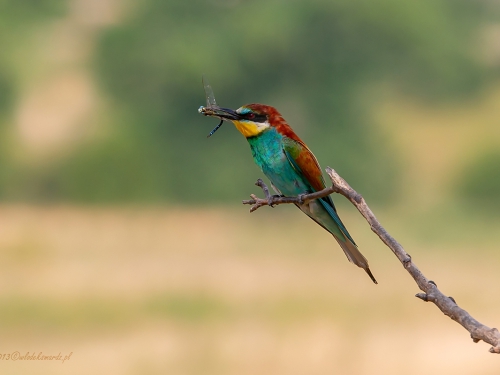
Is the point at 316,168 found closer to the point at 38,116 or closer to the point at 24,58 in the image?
the point at 38,116

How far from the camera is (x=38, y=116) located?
714 centimetres

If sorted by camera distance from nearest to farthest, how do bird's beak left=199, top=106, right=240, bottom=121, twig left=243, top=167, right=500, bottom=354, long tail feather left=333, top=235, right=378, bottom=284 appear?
1. twig left=243, top=167, right=500, bottom=354
2. long tail feather left=333, top=235, right=378, bottom=284
3. bird's beak left=199, top=106, right=240, bottom=121

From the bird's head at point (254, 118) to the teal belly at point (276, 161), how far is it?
2 cm

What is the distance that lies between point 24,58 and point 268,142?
622 centimetres

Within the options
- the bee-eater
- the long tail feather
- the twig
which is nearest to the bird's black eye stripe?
the bee-eater

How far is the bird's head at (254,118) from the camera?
1.98 metres

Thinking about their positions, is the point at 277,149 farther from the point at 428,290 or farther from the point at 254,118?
the point at 428,290

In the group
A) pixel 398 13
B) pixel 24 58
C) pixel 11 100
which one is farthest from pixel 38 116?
pixel 398 13

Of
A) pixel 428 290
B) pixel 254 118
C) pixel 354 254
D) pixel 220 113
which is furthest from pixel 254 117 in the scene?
pixel 428 290

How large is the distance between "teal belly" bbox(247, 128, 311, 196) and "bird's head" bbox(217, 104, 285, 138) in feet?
0.06

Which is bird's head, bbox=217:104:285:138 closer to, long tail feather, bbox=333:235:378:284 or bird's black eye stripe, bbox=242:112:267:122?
bird's black eye stripe, bbox=242:112:267:122

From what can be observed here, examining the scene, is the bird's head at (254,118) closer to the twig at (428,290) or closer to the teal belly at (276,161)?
the teal belly at (276,161)

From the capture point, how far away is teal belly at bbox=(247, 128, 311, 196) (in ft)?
6.61

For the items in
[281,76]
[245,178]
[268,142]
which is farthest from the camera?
[281,76]
